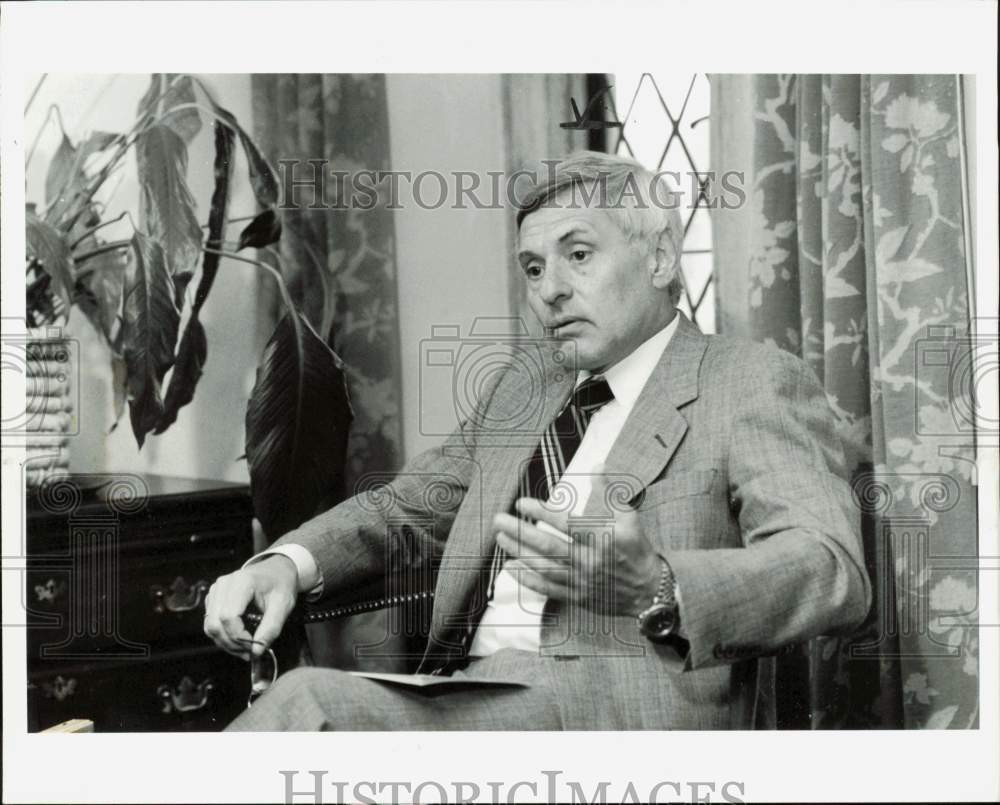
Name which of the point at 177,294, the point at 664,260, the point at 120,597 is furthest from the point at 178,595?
the point at 664,260

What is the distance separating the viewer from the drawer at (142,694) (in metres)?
1.86

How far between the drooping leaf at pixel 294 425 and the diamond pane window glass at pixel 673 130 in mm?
660

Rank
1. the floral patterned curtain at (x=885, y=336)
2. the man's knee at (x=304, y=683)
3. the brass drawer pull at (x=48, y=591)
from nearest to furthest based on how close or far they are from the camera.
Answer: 1. the man's knee at (x=304, y=683)
2. the floral patterned curtain at (x=885, y=336)
3. the brass drawer pull at (x=48, y=591)

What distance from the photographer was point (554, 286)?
1.73 meters

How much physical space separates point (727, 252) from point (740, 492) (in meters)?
0.46

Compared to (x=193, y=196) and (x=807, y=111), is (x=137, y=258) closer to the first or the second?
(x=193, y=196)

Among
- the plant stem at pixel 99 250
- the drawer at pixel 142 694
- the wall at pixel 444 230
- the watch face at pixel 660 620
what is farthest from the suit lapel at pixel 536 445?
the plant stem at pixel 99 250

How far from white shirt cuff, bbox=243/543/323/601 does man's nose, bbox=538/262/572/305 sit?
1.94 feet

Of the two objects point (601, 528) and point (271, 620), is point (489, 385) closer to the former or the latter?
point (601, 528)

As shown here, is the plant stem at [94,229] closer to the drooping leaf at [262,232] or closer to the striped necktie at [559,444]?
the drooping leaf at [262,232]

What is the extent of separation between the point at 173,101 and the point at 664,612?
1.24 metres

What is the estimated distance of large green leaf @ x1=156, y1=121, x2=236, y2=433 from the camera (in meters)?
1.92

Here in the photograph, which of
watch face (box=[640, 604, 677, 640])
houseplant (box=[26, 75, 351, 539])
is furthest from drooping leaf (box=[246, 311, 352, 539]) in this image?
watch face (box=[640, 604, 677, 640])

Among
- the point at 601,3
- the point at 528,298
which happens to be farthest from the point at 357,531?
the point at 601,3
